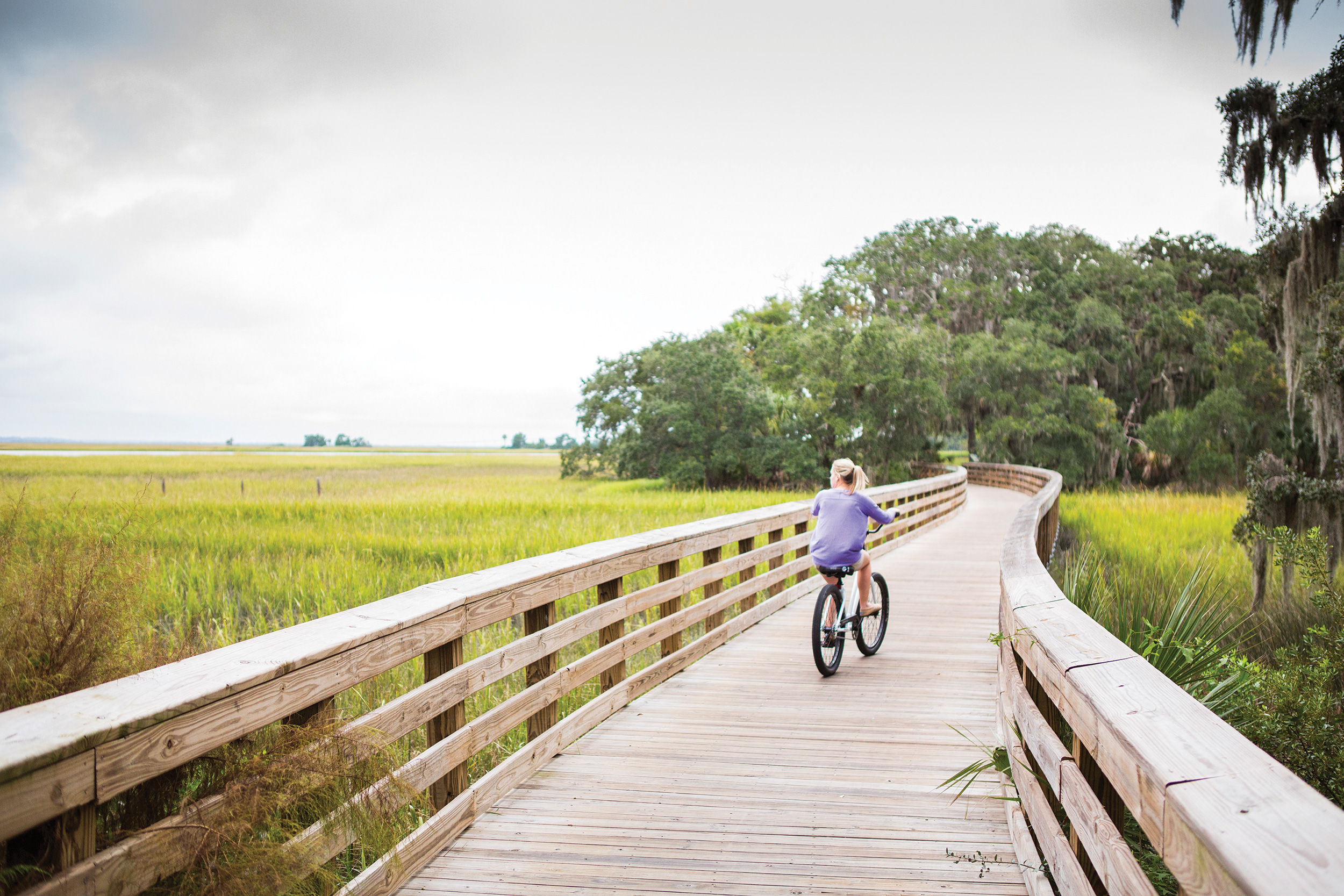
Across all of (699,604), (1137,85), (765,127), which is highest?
(765,127)

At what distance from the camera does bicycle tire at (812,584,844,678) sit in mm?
5973

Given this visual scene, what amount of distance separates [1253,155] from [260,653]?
53.8 ft

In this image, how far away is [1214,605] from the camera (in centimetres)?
601

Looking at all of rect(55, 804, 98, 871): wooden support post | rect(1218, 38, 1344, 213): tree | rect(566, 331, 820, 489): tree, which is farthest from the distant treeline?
rect(55, 804, 98, 871): wooden support post

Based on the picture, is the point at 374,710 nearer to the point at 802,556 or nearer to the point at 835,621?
the point at 835,621

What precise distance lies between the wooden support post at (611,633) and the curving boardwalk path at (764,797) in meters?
0.23

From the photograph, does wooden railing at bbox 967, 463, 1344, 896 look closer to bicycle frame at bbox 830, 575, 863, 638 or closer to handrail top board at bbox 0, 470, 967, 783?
bicycle frame at bbox 830, 575, 863, 638

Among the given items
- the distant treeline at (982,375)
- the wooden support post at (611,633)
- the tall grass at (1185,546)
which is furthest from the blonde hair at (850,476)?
the distant treeline at (982,375)

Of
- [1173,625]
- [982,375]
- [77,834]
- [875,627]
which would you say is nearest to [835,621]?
[875,627]

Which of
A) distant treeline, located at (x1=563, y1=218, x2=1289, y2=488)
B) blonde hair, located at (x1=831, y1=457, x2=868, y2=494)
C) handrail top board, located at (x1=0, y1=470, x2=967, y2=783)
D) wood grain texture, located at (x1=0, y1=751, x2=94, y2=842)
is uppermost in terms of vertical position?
distant treeline, located at (x1=563, y1=218, x2=1289, y2=488)

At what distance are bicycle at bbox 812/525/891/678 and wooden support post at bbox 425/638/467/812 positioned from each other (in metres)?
2.99

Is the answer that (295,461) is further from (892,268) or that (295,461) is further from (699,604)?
(699,604)

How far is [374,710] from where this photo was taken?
3248 mm

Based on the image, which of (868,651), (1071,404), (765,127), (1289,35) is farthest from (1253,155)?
(765,127)
